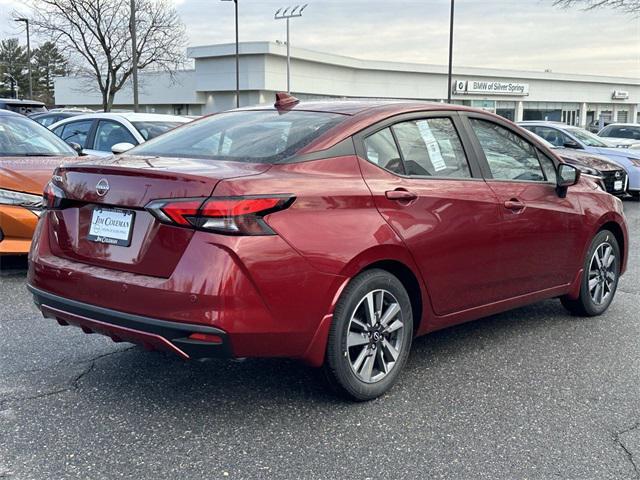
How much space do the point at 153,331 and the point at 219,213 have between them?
2.05ft

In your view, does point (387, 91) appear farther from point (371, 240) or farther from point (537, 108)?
point (371, 240)

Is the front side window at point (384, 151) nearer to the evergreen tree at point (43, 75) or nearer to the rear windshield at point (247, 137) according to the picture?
the rear windshield at point (247, 137)

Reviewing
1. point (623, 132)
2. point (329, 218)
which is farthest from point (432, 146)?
point (623, 132)

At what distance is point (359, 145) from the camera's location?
12.0 feet

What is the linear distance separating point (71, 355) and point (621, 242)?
4.32m

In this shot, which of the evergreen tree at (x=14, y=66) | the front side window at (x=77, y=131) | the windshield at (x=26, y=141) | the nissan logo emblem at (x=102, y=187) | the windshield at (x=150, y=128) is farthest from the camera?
the evergreen tree at (x=14, y=66)

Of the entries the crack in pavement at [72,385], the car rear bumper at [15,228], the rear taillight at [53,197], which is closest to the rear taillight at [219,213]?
the rear taillight at [53,197]

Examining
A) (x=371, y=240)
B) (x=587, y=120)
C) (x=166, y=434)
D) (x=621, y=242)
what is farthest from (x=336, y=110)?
(x=587, y=120)

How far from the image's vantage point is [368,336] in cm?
360

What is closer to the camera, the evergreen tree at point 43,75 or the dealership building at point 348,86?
the dealership building at point 348,86

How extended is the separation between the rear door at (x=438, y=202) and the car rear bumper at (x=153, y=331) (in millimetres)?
1141

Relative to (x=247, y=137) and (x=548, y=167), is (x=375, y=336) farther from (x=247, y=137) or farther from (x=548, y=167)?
(x=548, y=167)

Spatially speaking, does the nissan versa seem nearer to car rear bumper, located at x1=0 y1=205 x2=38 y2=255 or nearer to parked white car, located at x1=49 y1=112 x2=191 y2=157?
car rear bumper, located at x1=0 y1=205 x2=38 y2=255

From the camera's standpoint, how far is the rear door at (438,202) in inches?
146
